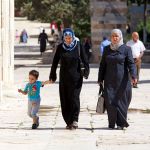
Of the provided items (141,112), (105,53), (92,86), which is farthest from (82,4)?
(105,53)

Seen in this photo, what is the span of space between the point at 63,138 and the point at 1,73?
734cm

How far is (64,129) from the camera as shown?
12.9 metres

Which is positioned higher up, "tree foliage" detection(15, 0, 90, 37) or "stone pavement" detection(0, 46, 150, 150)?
"tree foliage" detection(15, 0, 90, 37)

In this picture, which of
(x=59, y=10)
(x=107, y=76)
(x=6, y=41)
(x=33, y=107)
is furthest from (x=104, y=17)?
(x=107, y=76)

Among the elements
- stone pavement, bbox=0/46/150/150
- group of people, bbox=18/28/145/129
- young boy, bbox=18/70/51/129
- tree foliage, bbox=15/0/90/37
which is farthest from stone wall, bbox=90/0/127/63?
group of people, bbox=18/28/145/129

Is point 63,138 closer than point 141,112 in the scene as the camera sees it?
Yes

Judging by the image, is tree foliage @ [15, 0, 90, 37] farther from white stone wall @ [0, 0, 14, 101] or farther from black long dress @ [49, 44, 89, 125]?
black long dress @ [49, 44, 89, 125]

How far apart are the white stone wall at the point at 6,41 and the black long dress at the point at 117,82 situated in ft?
20.3

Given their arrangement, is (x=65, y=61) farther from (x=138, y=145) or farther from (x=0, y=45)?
(x=0, y=45)

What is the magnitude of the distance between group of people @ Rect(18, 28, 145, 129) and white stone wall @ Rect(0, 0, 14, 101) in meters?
5.84

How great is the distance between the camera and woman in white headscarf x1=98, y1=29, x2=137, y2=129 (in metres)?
12.6

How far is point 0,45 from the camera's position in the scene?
17953 millimetres

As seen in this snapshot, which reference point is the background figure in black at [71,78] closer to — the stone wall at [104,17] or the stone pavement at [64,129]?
the stone pavement at [64,129]

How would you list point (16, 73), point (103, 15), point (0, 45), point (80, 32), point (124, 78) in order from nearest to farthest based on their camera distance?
point (124, 78) → point (0, 45) → point (16, 73) → point (103, 15) → point (80, 32)
